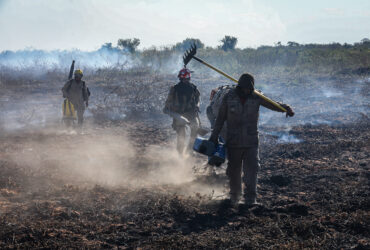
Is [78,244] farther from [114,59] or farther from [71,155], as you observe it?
[114,59]

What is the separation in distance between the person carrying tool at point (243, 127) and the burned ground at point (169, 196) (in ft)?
1.35

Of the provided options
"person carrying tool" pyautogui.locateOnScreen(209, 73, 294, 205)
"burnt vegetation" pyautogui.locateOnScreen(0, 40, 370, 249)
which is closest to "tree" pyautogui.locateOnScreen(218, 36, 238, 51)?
"burnt vegetation" pyautogui.locateOnScreen(0, 40, 370, 249)

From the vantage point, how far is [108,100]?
15.4 metres

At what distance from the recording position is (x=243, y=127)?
16.2 feet

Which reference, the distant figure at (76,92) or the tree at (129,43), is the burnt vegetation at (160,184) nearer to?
the distant figure at (76,92)

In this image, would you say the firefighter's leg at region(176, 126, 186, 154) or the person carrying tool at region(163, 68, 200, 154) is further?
the firefighter's leg at region(176, 126, 186, 154)

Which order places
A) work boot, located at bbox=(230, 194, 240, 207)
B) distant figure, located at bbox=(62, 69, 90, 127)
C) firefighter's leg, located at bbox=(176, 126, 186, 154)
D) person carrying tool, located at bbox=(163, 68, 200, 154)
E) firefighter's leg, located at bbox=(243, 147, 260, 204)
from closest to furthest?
firefighter's leg, located at bbox=(243, 147, 260, 204) < work boot, located at bbox=(230, 194, 240, 207) < person carrying tool, located at bbox=(163, 68, 200, 154) < firefighter's leg, located at bbox=(176, 126, 186, 154) < distant figure, located at bbox=(62, 69, 90, 127)

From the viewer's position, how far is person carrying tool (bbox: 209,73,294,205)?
4.88 m

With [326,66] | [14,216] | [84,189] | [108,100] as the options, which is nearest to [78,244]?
[14,216]

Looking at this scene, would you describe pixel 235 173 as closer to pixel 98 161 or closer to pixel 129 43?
pixel 98 161

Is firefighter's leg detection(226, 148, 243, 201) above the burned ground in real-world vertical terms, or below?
above

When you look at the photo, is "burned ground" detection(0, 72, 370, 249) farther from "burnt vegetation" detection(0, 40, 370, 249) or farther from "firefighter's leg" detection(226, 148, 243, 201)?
"firefighter's leg" detection(226, 148, 243, 201)

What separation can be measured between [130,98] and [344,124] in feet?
28.3

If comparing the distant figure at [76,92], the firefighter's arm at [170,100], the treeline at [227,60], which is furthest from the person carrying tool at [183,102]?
the treeline at [227,60]
